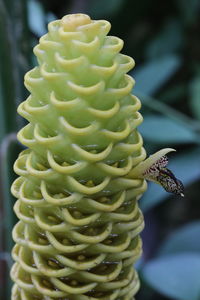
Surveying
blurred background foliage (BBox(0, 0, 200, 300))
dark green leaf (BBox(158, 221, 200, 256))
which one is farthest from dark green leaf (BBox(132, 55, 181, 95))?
dark green leaf (BBox(158, 221, 200, 256))

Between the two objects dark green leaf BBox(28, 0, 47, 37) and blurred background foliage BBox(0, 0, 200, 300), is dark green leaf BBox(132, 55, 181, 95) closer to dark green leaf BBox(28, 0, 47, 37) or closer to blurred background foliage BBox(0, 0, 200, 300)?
blurred background foliage BBox(0, 0, 200, 300)

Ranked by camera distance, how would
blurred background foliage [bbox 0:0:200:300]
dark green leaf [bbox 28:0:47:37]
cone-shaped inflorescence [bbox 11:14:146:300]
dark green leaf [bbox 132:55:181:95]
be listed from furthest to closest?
dark green leaf [bbox 132:55:181:95]
dark green leaf [bbox 28:0:47:37]
blurred background foliage [bbox 0:0:200:300]
cone-shaped inflorescence [bbox 11:14:146:300]

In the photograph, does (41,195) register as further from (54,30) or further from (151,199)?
(151,199)

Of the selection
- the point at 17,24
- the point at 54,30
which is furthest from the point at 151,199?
the point at 54,30

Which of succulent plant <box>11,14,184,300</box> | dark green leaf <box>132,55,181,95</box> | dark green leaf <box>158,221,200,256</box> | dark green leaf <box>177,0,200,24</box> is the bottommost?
dark green leaf <box>158,221,200,256</box>

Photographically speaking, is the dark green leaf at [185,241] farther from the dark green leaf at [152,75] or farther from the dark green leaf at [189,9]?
the dark green leaf at [189,9]

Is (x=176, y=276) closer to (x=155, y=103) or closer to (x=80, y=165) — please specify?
(x=155, y=103)
